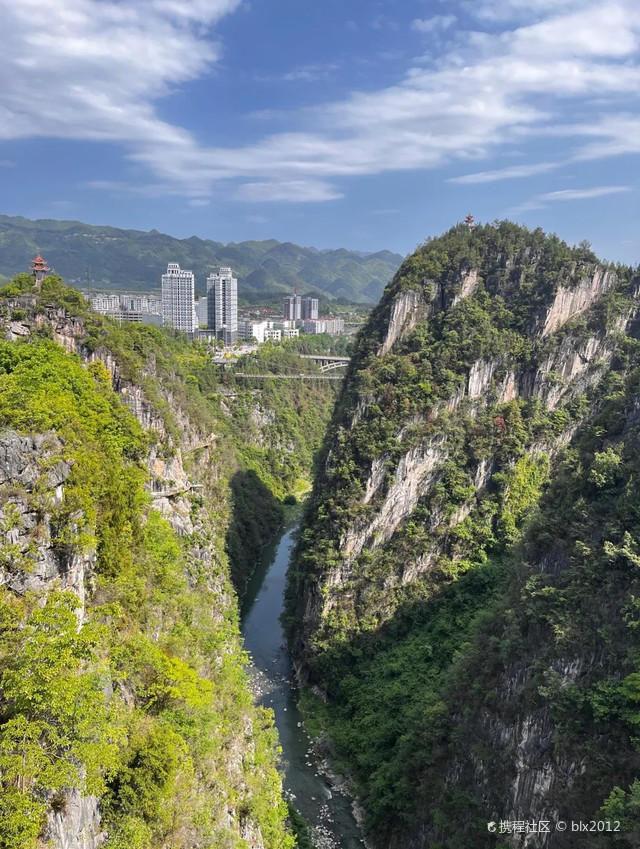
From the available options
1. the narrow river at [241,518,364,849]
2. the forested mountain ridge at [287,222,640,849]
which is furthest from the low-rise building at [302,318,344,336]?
the forested mountain ridge at [287,222,640,849]

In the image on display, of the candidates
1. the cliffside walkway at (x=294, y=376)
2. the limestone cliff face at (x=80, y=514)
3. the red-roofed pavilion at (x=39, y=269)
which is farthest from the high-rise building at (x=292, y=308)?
the red-roofed pavilion at (x=39, y=269)

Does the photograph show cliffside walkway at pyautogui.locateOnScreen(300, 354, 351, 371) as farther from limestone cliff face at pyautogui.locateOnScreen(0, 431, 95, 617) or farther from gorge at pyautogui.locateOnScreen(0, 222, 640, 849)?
limestone cliff face at pyautogui.locateOnScreen(0, 431, 95, 617)

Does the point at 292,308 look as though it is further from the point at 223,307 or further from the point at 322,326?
the point at 223,307

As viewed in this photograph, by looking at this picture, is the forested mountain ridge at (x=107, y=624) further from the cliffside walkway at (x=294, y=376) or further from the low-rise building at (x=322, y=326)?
the low-rise building at (x=322, y=326)

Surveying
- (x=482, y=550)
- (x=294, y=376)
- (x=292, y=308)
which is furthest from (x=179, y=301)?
(x=482, y=550)

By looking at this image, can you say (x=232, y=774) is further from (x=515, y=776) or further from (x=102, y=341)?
(x=102, y=341)
